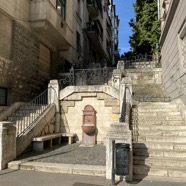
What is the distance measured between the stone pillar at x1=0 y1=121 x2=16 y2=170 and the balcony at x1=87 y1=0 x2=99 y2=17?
20.1 meters

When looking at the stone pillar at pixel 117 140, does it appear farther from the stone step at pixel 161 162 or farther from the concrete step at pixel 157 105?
the concrete step at pixel 157 105

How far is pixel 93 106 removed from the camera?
10289mm

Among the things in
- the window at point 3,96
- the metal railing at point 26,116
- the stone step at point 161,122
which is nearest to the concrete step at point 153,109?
the stone step at point 161,122

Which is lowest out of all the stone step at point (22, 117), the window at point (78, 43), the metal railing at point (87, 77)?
the stone step at point (22, 117)

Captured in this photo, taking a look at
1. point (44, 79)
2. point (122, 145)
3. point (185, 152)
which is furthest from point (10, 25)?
point (185, 152)

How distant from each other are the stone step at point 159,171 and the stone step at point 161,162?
142 mm

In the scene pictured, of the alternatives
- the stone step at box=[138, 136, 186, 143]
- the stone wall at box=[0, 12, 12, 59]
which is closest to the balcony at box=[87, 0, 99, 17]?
the stone wall at box=[0, 12, 12, 59]

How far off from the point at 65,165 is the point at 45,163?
630 mm

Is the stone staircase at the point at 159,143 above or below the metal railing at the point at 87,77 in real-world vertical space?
below

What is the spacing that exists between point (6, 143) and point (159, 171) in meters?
4.37

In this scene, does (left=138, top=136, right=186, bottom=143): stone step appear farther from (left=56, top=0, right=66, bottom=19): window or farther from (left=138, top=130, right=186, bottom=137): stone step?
(left=56, top=0, right=66, bottom=19): window

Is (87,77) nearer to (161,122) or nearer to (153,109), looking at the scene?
(153,109)

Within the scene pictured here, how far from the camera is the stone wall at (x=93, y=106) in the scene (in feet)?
33.0

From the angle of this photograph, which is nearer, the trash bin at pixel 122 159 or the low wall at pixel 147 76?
the trash bin at pixel 122 159
